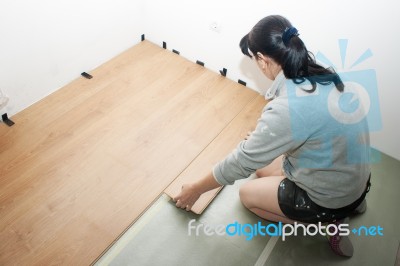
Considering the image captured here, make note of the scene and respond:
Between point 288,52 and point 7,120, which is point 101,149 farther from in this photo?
point 288,52

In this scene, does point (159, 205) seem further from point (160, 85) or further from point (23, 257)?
point (160, 85)

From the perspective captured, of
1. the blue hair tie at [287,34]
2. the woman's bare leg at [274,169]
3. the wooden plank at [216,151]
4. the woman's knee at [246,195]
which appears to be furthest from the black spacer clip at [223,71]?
the blue hair tie at [287,34]

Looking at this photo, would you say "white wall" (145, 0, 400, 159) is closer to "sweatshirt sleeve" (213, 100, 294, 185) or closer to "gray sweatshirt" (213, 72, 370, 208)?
"gray sweatshirt" (213, 72, 370, 208)

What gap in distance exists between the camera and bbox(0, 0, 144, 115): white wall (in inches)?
73.0

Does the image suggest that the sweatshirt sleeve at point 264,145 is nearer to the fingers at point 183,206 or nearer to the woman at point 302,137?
the woman at point 302,137

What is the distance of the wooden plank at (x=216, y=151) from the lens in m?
1.75

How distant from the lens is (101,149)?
1.95 m

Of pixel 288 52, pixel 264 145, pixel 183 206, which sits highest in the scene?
pixel 288 52

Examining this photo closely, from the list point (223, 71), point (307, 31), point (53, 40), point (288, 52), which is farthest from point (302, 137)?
point (53, 40)

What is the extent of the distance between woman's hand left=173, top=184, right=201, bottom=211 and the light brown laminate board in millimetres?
192

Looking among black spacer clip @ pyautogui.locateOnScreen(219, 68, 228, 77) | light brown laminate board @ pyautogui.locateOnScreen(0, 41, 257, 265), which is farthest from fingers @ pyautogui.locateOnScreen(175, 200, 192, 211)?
black spacer clip @ pyautogui.locateOnScreen(219, 68, 228, 77)

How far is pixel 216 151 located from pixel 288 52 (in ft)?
3.30

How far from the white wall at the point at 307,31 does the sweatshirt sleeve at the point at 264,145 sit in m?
1.05

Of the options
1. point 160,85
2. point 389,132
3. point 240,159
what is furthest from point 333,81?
point 160,85
